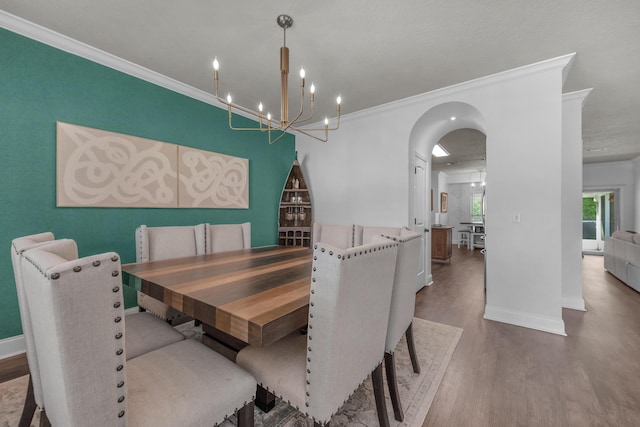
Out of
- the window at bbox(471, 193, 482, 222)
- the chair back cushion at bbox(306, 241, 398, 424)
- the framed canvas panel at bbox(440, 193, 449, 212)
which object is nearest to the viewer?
the chair back cushion at bbox(306, 241, 398, 424)

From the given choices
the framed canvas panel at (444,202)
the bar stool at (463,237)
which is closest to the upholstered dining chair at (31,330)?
the framed canvas panel at (444,202)

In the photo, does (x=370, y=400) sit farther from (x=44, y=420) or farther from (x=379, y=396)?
(x=44, y=420)

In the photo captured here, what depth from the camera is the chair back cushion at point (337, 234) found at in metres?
2.71

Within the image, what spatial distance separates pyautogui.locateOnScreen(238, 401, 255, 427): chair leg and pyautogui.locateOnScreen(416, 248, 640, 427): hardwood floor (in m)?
0.98

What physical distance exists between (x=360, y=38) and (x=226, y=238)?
2139 mm

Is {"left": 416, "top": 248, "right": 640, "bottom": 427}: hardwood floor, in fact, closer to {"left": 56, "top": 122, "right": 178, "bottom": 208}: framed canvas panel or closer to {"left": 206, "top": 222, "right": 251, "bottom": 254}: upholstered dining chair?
{"left": 206, "top": 222, "right": 251, "bottom": 254}: upholstered dining chair

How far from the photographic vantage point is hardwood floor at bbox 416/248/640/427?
146 centimetres

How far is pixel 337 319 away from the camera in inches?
35.5

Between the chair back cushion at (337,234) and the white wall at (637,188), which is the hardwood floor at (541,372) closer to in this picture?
the chair back cushion at (337,234)

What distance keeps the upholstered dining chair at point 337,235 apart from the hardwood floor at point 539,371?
117 centimetres

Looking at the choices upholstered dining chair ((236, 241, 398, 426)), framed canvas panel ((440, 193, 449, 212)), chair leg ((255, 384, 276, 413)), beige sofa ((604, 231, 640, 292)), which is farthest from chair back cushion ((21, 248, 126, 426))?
framed canvas panel ((440, 193, 449, 212))

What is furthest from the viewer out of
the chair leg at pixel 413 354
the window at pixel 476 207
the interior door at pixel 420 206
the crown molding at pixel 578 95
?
the window at pixel 476 207

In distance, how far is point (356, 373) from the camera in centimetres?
109

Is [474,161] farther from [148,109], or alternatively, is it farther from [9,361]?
[9,361]
